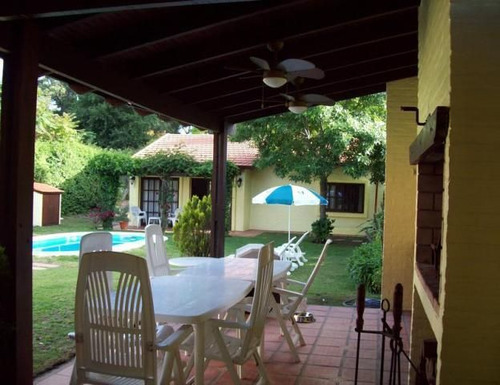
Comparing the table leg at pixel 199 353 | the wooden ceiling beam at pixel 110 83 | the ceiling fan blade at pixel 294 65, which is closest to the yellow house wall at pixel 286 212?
the wooden ceiling beam at pixel 110 83

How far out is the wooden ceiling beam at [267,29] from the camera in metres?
3.81

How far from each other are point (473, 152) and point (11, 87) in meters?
2.45

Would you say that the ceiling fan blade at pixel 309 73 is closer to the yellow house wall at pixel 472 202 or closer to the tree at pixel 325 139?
the yellow house wall at pixel 472 202

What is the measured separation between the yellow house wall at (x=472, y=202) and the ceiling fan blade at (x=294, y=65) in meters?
2.19

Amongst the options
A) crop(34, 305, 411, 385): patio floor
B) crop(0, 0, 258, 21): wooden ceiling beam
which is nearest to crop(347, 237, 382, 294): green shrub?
crop(34, 305, 411, 385): patio floor

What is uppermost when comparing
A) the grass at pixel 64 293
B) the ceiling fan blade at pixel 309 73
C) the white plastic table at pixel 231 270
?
the ceiling fan blade at pixel 309 73

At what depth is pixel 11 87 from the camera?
286 cm

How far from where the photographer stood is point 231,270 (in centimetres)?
454

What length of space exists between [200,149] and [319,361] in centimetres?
1433

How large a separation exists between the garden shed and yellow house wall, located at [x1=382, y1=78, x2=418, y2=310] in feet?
39.0

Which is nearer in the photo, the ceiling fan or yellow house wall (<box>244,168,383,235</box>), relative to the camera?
the ceiling fan

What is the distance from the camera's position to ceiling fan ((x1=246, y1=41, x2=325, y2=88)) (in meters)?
4.16

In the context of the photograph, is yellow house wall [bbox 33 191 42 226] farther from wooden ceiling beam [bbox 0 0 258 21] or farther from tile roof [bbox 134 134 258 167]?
wooden ceiling beam [bbox 0 0 258 21]

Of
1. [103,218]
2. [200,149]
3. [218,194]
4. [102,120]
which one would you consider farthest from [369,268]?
[102,120]
